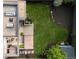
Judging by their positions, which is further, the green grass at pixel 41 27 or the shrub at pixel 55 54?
the green grass at pixel 41 27

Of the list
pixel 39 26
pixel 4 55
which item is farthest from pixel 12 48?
pixel 39 26

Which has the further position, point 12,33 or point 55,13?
point 55,13

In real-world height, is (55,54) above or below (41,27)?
below

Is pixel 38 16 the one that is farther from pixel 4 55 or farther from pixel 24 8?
pixel 4 55

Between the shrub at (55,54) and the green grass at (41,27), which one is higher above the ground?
the green grass at (41,27)

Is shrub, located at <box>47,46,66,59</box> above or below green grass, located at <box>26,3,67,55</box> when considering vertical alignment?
below

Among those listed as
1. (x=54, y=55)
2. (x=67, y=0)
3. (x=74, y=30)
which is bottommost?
(x=54, y=55)

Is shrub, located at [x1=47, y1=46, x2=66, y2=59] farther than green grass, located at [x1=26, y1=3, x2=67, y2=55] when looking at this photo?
No

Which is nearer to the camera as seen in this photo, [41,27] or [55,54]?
[55,54]
